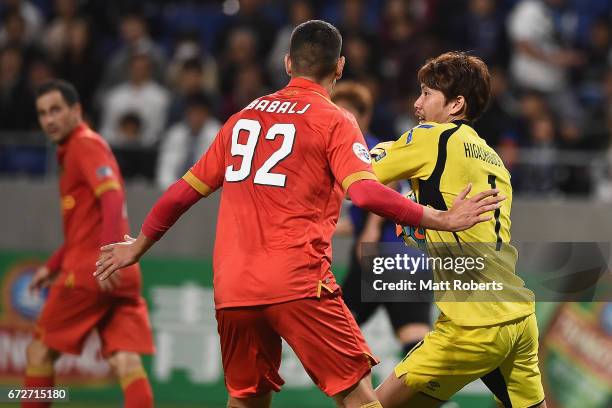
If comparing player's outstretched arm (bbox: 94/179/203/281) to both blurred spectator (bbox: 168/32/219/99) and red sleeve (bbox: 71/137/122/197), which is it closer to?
red sleeve (bbox: 71/137/122/197)

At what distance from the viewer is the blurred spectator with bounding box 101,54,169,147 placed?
11.6 m

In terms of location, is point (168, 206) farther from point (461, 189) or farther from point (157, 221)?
point (461, 189)

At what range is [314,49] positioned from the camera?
516 centimetres

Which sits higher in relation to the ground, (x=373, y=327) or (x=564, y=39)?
(x=564, y=39)

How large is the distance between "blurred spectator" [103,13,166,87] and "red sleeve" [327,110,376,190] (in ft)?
24.0

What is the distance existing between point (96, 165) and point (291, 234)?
2.38m

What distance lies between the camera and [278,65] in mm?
12211

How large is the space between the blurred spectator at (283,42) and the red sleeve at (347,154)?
7015mm

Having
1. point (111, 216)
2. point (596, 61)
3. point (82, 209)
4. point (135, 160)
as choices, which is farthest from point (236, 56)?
point (111, 216)

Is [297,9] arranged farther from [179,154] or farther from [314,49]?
[314,49]

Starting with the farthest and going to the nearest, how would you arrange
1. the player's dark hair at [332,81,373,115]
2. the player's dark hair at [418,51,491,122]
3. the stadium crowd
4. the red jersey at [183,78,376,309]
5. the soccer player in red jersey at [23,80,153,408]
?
the stadium crowd, the player's dark hair at [332,81,373,115], the soccer player in red jersey at [23,80,153,408], the player's dark hair at [418,51,491,122], the red jersey at [183,78,376,309]

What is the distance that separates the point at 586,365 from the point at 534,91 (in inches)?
156

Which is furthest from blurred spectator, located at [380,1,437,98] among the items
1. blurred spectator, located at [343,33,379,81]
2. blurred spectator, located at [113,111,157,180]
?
blurred spectator, located at [113,111,157,180]

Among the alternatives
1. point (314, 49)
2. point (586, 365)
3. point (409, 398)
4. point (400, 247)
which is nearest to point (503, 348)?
point (409, 398)
